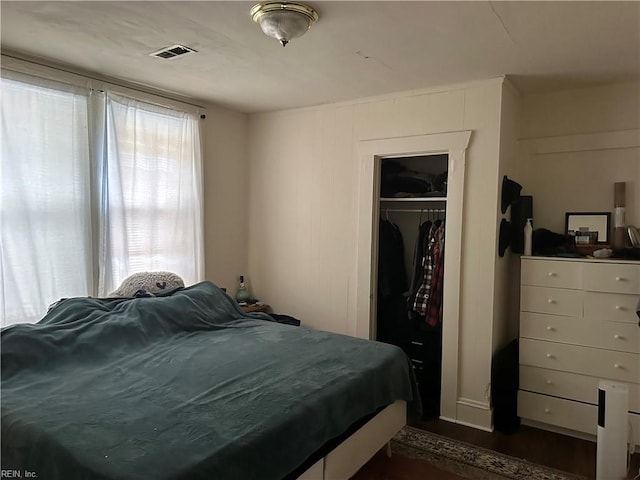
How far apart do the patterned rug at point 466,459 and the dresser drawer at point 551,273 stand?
3.90 feet

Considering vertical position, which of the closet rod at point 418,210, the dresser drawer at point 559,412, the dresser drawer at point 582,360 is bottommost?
the dresser drawer at point 559,412

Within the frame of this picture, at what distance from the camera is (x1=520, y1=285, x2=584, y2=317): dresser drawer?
3.07 m

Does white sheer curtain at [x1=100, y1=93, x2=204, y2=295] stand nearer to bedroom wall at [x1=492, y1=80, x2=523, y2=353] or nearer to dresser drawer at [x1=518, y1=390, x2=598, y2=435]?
bedroom wall at [x1=492, y1=80, x2=523, y2=353]

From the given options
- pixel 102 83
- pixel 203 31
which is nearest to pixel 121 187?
pixel 102 83

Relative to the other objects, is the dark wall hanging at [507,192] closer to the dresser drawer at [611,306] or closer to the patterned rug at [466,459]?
the dresser drawer at [611,306]

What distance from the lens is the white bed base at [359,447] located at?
2.09 m

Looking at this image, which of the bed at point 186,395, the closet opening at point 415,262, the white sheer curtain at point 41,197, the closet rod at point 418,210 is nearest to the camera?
the bed at point 186,395

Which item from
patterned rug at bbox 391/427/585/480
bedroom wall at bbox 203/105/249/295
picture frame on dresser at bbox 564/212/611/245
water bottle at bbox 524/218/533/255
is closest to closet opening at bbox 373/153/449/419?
patterned rug at bbox 391/427/585/480

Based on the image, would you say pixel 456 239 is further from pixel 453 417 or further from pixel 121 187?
pixel 121 187

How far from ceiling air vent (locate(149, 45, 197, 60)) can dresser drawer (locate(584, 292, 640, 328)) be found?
3.04 m

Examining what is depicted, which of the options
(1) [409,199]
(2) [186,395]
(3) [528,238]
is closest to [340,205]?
→ (1) [409,199]

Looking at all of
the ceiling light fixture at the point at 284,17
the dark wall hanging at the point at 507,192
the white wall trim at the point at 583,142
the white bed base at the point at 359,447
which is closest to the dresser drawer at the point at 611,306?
the dark wall hanging at the point at 507,192

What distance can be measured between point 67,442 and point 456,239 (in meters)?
2.68

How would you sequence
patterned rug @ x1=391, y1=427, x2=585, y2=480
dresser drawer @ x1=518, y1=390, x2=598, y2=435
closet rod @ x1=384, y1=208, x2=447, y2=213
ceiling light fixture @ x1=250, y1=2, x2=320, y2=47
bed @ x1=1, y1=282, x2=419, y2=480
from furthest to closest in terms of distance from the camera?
closet rod @ x1=384, y1=208, x2=447, y2=213, dresser drawer @ x1=518, y1=390, x2=598, y2=435, patterned rug @ x1=391, y1=427, x2=585, y2=480, ceiling light fixture @ x1=250, y1=2, x2=320, y2=47, bed @ x1=1, y1=282, x2=419, y2=480
